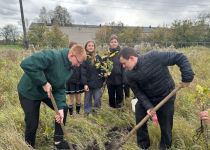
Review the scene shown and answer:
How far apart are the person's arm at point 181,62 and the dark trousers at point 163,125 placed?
469 millimetres

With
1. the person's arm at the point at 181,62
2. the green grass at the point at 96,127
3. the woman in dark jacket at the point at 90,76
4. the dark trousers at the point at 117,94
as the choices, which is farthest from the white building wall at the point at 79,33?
the person's arm at the point at 181,62

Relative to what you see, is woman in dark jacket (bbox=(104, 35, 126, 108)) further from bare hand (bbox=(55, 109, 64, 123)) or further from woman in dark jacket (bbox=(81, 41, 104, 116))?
bare hand (bbox=(55, 109, 64, 123))

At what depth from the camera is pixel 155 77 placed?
224cm

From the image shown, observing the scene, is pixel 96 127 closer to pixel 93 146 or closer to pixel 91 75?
pixel 93 146

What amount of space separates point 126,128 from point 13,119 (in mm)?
2064

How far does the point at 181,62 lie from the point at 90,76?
208 centimetres

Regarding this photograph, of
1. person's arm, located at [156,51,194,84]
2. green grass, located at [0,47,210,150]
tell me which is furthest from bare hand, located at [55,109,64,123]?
person's arm, located at [156,51,194,84]

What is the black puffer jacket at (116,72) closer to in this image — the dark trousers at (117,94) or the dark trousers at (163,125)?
the dark trousers at (117,94)

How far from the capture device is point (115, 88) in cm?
404

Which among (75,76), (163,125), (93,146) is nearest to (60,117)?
(93,146)

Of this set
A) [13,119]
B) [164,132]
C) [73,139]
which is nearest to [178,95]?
[164,132]

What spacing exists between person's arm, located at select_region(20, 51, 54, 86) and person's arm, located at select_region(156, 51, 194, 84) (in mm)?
1447

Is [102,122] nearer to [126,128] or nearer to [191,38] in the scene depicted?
[126,128]

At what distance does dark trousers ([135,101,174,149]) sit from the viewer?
91.8 inches
